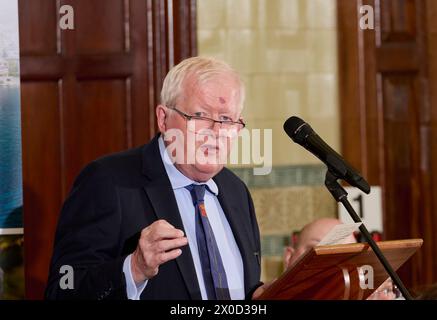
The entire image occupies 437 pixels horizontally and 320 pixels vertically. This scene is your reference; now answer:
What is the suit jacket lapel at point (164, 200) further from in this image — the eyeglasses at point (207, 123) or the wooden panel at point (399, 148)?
the wooden panel at point (399, 148)

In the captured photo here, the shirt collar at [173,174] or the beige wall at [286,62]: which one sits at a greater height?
the beige wall at [286,62]

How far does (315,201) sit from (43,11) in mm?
1290

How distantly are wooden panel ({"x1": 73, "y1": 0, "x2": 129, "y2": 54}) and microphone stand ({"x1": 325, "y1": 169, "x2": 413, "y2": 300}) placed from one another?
159 cm

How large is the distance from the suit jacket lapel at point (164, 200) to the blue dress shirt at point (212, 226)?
2 cm

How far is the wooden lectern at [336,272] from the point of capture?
59.2 inches

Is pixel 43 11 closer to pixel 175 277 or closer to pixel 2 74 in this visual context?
pixel 2 74

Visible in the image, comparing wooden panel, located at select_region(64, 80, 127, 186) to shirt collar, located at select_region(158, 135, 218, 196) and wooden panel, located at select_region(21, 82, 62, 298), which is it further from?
shirt collar, located at select_region(158, 135, 218, 196)

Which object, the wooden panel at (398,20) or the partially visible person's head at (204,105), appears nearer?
the partially visible person's head at (204,105)

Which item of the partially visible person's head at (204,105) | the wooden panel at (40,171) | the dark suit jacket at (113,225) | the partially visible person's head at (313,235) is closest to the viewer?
the dark suit jacket at (113,225)

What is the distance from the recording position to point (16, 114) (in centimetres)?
266

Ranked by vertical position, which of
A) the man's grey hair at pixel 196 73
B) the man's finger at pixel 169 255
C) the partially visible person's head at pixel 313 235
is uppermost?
the man's grey hair at pixel 196 73

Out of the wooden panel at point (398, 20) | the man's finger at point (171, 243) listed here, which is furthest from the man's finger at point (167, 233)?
the wooden panel at point (398, 20)

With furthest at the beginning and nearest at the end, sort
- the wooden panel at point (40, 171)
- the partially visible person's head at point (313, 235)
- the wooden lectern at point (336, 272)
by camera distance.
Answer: the wooden panel at point (40, 171) → the partially visible person's head at point (313, 235) → the wooden lectern at point (336, 272)
